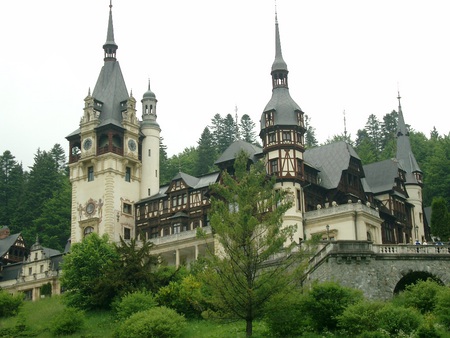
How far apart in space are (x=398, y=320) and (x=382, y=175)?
1647 inches

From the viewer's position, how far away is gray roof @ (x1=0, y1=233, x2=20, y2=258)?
3455 inches

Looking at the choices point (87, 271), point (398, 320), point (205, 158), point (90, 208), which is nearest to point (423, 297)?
point (398, 320)

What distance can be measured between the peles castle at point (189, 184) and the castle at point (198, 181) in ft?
0.32

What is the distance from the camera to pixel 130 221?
7588 cm

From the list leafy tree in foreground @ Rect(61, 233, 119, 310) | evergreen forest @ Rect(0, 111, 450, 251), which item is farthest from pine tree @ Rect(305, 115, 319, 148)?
leafy tree in foreground @ Rect(61, 233, 119, 310)

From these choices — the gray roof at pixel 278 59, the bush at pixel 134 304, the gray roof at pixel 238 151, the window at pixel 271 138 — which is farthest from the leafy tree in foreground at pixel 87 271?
the gray roof at pixel 278 59

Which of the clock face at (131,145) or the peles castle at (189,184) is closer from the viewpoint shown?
the peles castle at (189,184)

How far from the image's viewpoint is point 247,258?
38.4 metres

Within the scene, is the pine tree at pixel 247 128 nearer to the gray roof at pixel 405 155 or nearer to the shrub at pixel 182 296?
the gray roof at pixel 405 155

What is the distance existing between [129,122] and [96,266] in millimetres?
24983

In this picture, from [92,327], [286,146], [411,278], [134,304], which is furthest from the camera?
[286,146]

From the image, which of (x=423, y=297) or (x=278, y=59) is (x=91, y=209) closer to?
(x=278, y=59)

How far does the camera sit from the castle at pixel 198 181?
64.8 m

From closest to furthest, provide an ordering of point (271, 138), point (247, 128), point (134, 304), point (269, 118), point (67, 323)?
point (134, 304) → point (67, 323) → point (271, 138) → point (269, 118) → point (247, 128)
